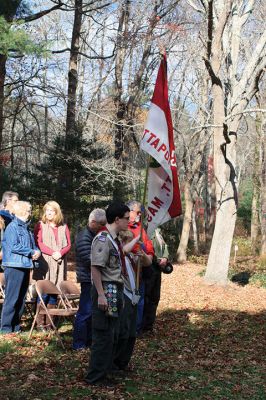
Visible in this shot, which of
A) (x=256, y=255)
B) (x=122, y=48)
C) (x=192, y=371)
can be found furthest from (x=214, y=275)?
(x=256, y=255)

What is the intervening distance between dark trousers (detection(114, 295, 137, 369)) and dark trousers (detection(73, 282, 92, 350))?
0.93 meters

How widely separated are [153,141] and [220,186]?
865 cm

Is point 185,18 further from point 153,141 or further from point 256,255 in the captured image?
point 153,141

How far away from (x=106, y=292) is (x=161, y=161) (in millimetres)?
1691

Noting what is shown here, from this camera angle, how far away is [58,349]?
22.1 ft

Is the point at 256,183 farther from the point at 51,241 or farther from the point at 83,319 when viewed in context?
the point at 83,319

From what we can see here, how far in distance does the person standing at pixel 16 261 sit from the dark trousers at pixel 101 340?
7.27 ft

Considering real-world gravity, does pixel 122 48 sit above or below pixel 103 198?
above

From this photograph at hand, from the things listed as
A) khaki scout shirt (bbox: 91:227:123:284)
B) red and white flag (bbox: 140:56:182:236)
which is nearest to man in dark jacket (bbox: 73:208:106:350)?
red and white flag (bbox: 140:56:182:236)

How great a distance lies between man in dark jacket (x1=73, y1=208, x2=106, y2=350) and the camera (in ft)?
21.8

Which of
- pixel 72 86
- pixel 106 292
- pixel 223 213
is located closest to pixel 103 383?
pixel 106 292

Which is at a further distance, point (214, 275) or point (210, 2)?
point (214, 275)

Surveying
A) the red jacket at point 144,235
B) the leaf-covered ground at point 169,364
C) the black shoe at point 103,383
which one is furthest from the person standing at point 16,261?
the black shoe at point 103,383

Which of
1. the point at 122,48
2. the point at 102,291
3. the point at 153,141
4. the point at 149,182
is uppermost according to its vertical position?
the point at 122,48
